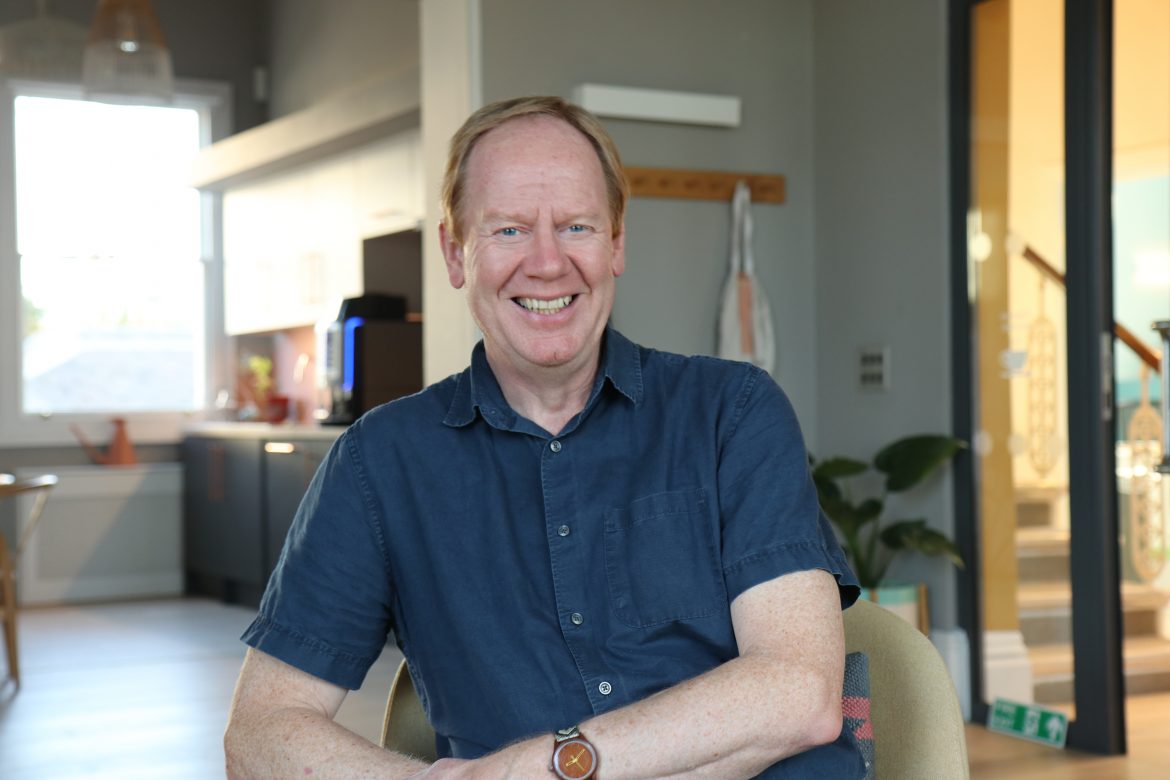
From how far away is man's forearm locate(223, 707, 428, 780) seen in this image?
1.33 m

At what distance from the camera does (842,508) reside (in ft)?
14.2

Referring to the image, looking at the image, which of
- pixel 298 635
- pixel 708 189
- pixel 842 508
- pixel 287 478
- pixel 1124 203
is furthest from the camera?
pixel 287 478

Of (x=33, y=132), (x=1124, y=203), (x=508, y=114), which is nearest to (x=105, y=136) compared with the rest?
(x=33, y=132)

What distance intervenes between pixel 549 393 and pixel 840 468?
113 inches

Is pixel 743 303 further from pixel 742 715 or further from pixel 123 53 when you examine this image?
pixel 742 715

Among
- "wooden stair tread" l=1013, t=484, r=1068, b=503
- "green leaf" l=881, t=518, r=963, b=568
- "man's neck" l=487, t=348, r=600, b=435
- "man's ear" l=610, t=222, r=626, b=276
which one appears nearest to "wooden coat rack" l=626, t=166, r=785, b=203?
"green leaf" l=881, t=518, r=963, b=568

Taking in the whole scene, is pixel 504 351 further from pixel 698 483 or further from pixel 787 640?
pixel 787 640

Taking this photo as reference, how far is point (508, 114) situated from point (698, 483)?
0.44 m

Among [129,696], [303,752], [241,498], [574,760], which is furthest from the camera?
[241,498]

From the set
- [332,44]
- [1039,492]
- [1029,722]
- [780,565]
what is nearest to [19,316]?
[332,44]

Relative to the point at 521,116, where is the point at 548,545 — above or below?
below

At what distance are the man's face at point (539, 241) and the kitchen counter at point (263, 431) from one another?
15.1 ft

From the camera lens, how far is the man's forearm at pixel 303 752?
133 centimetres

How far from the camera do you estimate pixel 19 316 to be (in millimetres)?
7809
